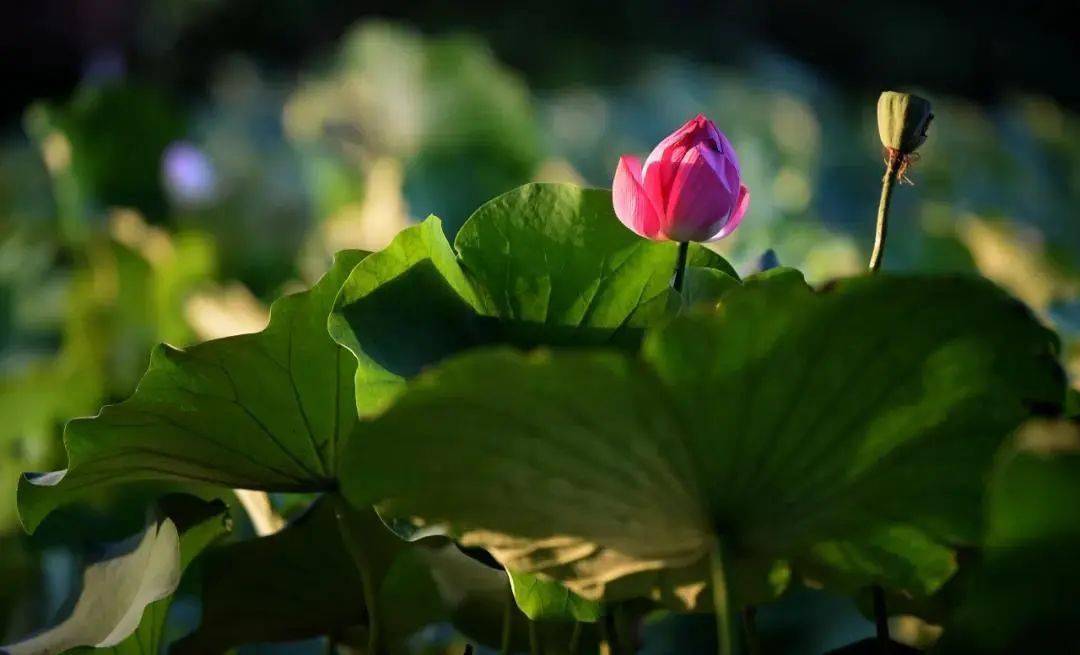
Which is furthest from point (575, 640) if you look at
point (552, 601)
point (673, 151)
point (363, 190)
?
point (363, 190)

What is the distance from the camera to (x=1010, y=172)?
1.77 metres

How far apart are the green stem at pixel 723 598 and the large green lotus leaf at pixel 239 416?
0.41 feet

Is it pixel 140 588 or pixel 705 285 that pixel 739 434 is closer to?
pixel 705 285

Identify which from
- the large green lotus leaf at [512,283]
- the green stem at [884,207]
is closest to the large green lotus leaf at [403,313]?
the large green lotus leaf at [512,283]

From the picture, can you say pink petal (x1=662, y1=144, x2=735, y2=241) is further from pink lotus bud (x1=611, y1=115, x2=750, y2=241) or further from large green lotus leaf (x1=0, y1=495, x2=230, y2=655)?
large green lotus leaf (x1=0, y1=495, x2=230, y2=655)

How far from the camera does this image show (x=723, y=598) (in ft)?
0.84

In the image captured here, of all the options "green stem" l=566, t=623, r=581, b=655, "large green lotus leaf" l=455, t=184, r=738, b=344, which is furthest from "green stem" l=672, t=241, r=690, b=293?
"green stem" l=566, t=623, r=581, b=655

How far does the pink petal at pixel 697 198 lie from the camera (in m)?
0.32

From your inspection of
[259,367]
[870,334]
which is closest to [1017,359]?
[870,334]

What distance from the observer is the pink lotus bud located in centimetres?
32

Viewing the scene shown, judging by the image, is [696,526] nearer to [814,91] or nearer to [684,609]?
[684,609]

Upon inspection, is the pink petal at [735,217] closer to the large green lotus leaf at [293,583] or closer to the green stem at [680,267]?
the green stem at [680,267]

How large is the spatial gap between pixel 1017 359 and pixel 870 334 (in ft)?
0.12

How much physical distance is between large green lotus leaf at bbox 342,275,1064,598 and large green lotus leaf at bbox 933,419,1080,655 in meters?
0.03
